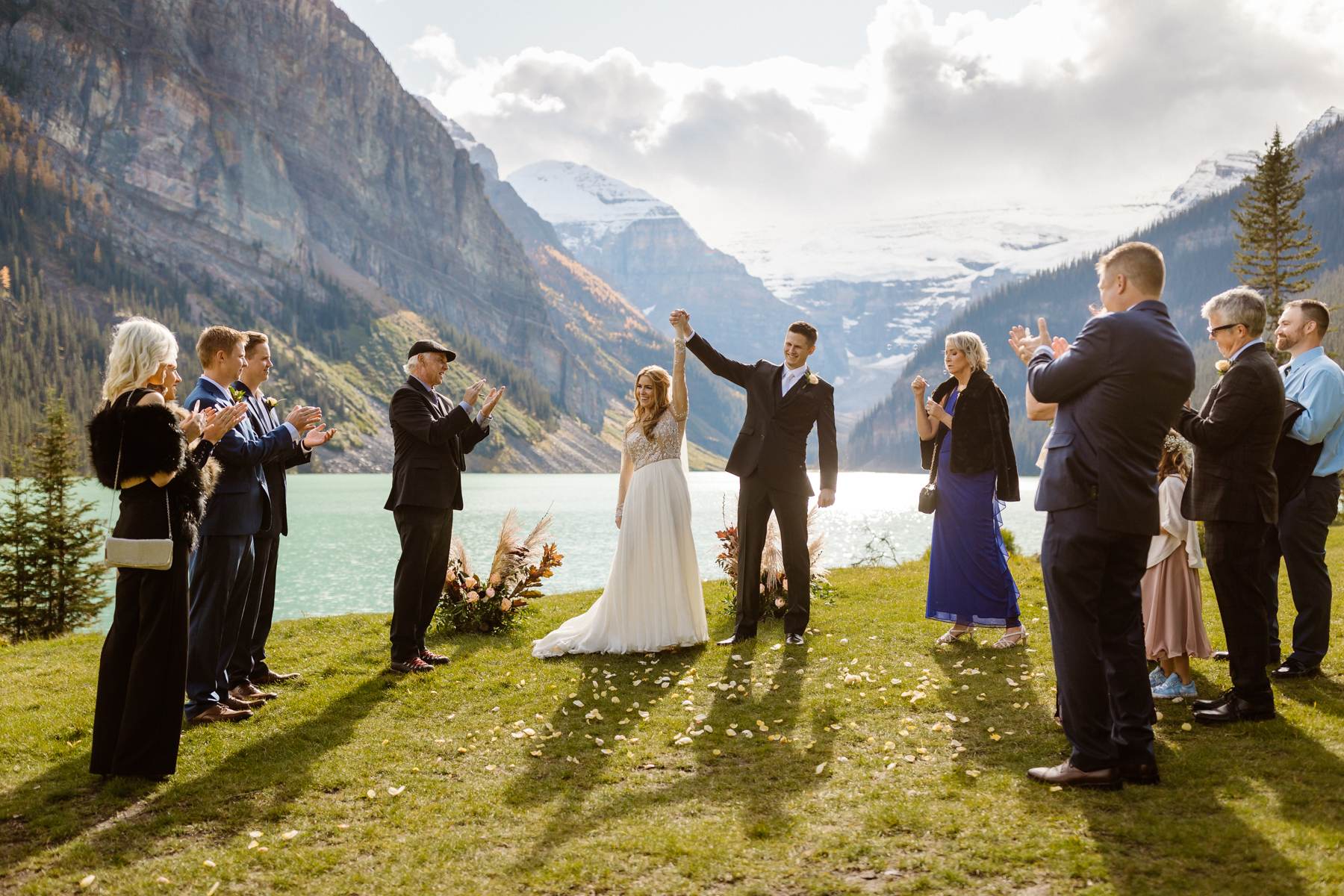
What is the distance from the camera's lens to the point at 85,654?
10188 millimetres

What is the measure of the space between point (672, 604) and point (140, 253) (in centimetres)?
20944

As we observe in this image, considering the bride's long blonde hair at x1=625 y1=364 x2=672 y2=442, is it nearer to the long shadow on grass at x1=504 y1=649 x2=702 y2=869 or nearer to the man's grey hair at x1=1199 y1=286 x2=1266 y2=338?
the long shadow on grass at x1=504 y1=649 x2=702 y2=869

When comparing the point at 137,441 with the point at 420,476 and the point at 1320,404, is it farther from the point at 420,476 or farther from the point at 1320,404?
the point at 1320,404

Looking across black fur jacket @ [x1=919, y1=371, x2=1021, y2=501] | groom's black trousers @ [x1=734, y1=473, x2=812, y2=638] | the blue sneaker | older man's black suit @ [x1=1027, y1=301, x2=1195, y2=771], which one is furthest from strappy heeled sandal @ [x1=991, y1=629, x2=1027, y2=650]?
older man's black suit @ [x1=1027, y1=301, x2=1195, y2=771]

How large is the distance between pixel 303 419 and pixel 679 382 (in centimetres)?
361

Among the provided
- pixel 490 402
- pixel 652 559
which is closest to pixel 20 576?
pixel 490 402

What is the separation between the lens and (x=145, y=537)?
5605mm

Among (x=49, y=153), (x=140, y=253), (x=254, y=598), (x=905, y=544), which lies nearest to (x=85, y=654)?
(x=254, y=598)

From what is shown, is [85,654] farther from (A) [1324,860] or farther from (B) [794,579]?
(A) [1324,860]

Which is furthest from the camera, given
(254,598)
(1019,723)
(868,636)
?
(868,636)

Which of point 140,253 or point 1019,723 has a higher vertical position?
point 140,253

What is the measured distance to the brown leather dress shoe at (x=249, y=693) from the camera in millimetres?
7727

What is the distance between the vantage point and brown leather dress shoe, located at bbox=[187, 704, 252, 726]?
6.89 meters

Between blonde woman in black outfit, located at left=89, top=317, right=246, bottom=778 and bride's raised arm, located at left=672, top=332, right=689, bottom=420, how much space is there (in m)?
4.58
